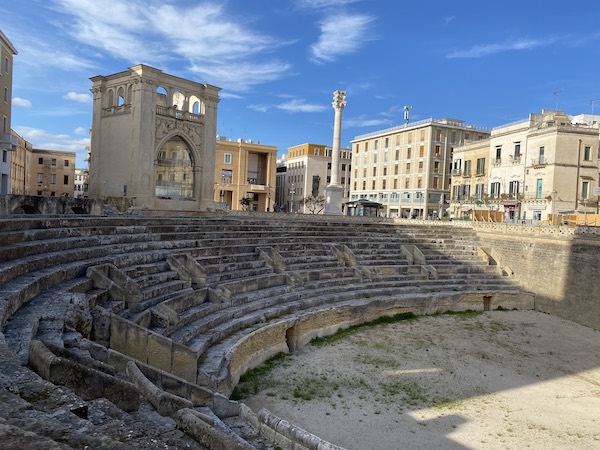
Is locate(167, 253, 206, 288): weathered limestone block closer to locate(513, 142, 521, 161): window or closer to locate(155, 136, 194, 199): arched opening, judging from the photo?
locate(155, 136, 194, 199): arched opening

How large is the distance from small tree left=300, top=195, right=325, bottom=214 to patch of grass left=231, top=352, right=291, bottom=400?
184 feet

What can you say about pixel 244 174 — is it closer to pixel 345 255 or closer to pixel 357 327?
pixel 345 255

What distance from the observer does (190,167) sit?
31.0 metres

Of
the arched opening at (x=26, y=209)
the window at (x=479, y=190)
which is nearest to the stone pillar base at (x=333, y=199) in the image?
the window at (x=479, y=190)

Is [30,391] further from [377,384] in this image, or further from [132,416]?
[377,384]

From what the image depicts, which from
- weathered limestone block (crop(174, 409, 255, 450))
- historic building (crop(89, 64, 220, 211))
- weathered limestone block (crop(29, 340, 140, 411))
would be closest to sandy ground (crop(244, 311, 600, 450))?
weathered limestone block (crop(174, 409, 255, 450))

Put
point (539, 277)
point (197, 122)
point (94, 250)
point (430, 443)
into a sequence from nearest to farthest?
point (430, 443) < point (94, 250) < point (539, 277) < point (197, 122)

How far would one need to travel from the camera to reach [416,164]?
53562 millimetres

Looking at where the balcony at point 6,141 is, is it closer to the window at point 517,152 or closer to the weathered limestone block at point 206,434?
the weathered limestone block at point 206,434

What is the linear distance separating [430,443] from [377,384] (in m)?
2.56

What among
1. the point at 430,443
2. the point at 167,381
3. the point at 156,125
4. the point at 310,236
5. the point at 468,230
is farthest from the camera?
the point at 156,125

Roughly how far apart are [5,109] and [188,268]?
943 inches

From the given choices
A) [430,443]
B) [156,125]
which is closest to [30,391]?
[430,443]

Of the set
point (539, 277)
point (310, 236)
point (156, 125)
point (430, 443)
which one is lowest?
point (430, 443)
